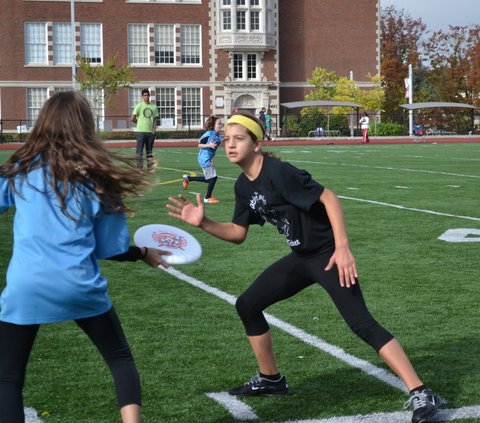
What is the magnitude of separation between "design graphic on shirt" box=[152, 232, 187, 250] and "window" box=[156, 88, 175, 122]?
60.3 metres

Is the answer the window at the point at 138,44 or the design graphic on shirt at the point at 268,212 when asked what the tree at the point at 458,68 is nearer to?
the window at the point at 138,44

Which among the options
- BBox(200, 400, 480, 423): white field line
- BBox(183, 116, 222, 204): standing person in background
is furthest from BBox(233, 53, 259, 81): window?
BBox(200, 400, 480, 423): white field line

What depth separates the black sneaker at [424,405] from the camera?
466 cm

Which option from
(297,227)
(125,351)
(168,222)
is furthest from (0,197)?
(168,222)

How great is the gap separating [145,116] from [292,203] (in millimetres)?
17803

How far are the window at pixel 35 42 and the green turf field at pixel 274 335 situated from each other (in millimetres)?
51923

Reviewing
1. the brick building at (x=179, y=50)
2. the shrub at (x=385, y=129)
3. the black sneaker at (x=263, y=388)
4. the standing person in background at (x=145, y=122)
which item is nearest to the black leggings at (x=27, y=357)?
the black sneaker at (x=263, y=388)

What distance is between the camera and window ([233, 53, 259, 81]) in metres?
65.6

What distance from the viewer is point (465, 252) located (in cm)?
1016

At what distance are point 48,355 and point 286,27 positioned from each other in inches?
2483

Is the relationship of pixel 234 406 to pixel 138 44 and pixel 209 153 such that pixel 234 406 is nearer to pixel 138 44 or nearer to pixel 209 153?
pixel 209 153

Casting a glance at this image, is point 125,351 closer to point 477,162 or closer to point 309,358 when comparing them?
point 309,358

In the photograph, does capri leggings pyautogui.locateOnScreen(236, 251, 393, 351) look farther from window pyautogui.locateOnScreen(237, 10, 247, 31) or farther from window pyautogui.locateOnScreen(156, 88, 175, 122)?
window pyautogui.locateOnScreen(237, 10, 247, 31)

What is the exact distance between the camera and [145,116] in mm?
22266
